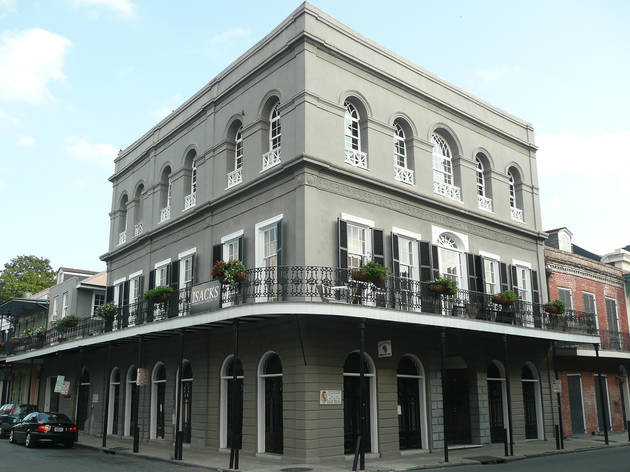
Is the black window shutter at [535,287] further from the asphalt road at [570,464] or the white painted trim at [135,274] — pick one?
the white painted trim at [135,274]

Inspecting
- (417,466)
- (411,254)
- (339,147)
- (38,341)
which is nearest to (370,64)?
(339,147)

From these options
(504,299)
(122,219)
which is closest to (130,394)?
(122,219)

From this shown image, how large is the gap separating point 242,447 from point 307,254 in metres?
5.51

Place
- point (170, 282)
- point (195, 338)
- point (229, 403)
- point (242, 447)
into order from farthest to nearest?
point (170, 282) → point (195, 338) → point (229, 403) → point (242, 447)

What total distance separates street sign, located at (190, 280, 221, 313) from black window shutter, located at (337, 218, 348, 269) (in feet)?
10.4

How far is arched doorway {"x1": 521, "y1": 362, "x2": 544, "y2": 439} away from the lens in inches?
807

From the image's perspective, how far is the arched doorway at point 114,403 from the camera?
23297mm

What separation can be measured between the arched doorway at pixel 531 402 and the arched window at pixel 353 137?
31.7 ft

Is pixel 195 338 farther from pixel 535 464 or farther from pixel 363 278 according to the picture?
pixel 535 464

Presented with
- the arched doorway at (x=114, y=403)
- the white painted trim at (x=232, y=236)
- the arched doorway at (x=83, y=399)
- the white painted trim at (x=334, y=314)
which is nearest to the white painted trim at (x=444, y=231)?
the white painted trim at (x=334, y=314)

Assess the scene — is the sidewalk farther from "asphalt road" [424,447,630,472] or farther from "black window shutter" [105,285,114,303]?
"black window shutter" [105,285,114,303]

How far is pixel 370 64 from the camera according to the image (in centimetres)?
1797

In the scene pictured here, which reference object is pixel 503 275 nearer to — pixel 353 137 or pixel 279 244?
pixel 353 137

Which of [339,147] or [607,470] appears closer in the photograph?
[607,470]
